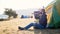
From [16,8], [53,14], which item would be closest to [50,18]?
[53,14]

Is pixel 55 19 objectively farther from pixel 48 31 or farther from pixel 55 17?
pixel 48 31

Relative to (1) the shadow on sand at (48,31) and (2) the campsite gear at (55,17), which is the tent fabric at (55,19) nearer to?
(2) the campsite gear at (55,17)

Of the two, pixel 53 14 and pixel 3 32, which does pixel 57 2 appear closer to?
pixel 53 14

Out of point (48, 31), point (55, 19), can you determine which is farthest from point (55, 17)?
point (48, 31)

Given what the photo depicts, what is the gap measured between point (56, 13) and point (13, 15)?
894 centimetres

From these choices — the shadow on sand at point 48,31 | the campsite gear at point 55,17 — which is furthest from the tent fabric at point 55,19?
the shadow on sand at point 48,31

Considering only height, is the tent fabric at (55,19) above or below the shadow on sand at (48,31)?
above

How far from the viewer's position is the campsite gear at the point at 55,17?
5.07 m

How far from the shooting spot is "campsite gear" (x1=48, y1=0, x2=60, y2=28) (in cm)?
507

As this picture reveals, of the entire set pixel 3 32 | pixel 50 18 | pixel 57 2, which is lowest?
pixel 3 32

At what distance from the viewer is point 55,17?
520cm

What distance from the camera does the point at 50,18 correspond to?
5.40m

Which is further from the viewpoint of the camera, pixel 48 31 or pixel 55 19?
pixel 55 19

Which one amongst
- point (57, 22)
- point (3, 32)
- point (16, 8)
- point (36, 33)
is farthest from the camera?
point (16, 8)
